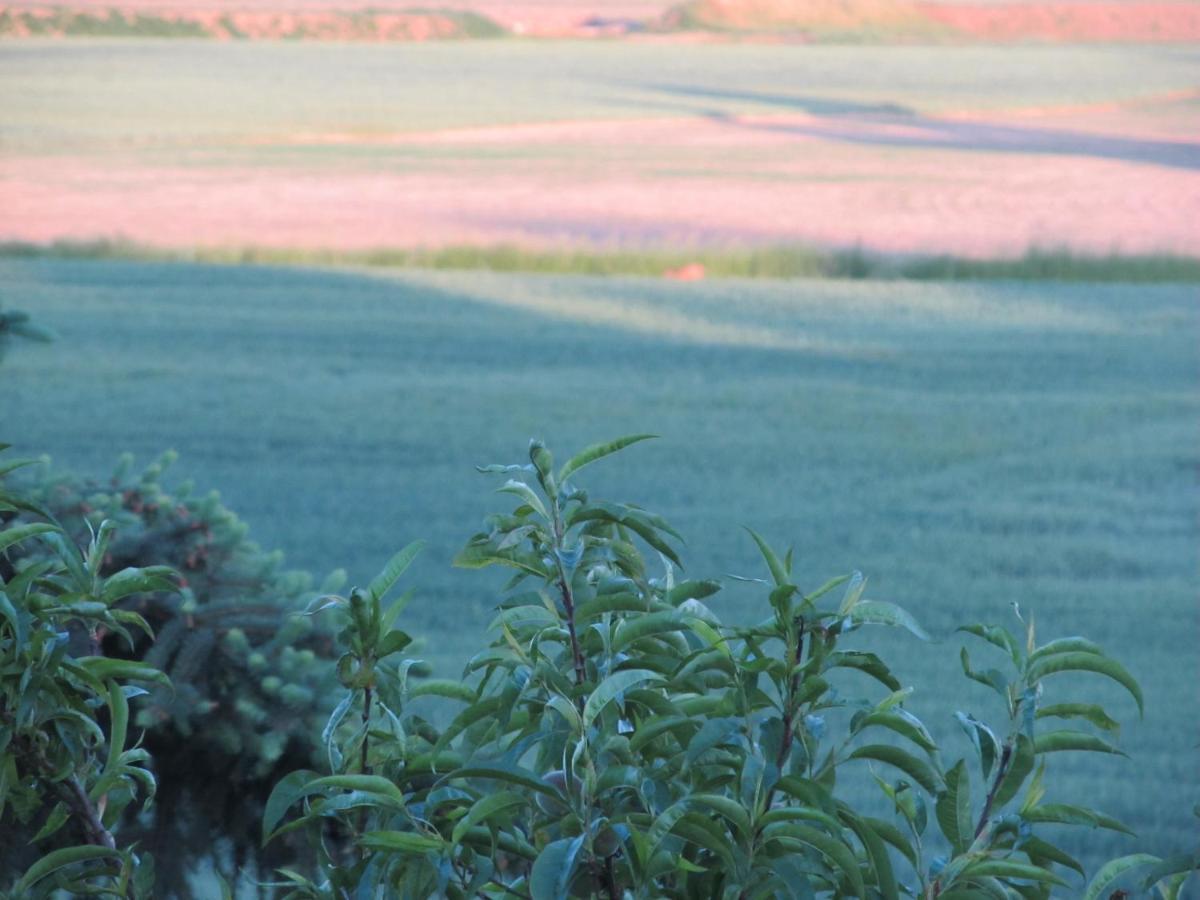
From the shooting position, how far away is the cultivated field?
1136 centimetres

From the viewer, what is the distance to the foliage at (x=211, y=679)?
1.70 m

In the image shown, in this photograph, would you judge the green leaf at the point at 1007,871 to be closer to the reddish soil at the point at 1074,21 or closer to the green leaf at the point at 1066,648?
the green leaf at the point at 1066,648

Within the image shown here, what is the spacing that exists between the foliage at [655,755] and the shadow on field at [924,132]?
43.0 feet

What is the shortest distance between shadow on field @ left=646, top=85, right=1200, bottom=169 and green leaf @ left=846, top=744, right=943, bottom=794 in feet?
43.0

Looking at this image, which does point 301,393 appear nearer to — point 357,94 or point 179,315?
point 179,315

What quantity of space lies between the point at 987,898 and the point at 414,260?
10.3 metres

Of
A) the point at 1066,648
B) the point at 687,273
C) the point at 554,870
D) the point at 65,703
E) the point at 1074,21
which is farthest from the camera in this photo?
the point at 1074,21

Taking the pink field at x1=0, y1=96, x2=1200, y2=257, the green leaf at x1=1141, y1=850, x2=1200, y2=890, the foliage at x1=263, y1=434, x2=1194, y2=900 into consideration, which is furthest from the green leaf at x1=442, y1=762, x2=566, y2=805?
the pink field at x1=0, y1=96, x2=1200, y2=257

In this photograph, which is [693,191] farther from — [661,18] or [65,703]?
[65,703]

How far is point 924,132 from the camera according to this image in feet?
55.0

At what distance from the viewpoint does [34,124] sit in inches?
543

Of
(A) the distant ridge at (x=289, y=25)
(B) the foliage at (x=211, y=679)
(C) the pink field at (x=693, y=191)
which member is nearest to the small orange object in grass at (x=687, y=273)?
(C) the pink field at (x=693, y=191)

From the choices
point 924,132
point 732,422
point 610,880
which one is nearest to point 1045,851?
point 610,880

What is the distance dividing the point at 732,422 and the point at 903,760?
18.0ft
